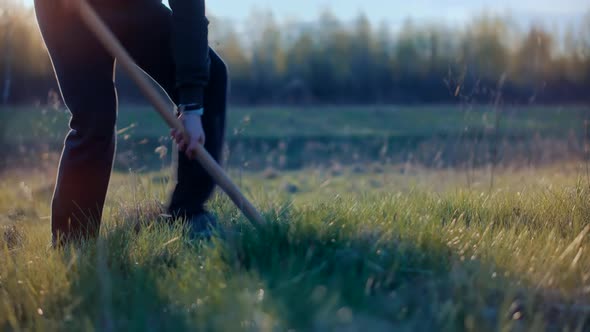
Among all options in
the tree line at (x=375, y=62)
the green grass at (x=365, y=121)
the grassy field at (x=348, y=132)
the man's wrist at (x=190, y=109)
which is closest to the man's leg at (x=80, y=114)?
the man's wrist at (x=190, y=109)

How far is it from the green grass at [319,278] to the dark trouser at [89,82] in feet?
0.79

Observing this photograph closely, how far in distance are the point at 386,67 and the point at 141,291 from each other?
137 ft

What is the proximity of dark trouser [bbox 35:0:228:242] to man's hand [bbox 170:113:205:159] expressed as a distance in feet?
1.18

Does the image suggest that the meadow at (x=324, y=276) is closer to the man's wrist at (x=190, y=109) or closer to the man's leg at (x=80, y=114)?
the man's leg at (x=80, y=114)

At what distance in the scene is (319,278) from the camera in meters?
2.02

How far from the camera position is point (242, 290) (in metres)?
1.94

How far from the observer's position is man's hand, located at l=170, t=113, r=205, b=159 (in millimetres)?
2617

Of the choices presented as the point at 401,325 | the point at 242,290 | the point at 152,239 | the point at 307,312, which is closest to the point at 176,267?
the point at 152,239

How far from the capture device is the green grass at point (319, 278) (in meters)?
1.81

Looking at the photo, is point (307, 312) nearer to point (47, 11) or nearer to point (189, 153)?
point (189, 153)

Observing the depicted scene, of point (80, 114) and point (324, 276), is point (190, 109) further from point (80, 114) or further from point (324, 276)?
point (324, 276)

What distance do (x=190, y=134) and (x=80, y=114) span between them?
0.57 m

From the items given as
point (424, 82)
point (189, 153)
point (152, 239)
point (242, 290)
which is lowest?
point (424, 82)

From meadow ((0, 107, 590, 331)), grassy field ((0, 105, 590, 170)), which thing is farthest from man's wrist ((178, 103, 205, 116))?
grassy field ((0, 105, 590, 170))
